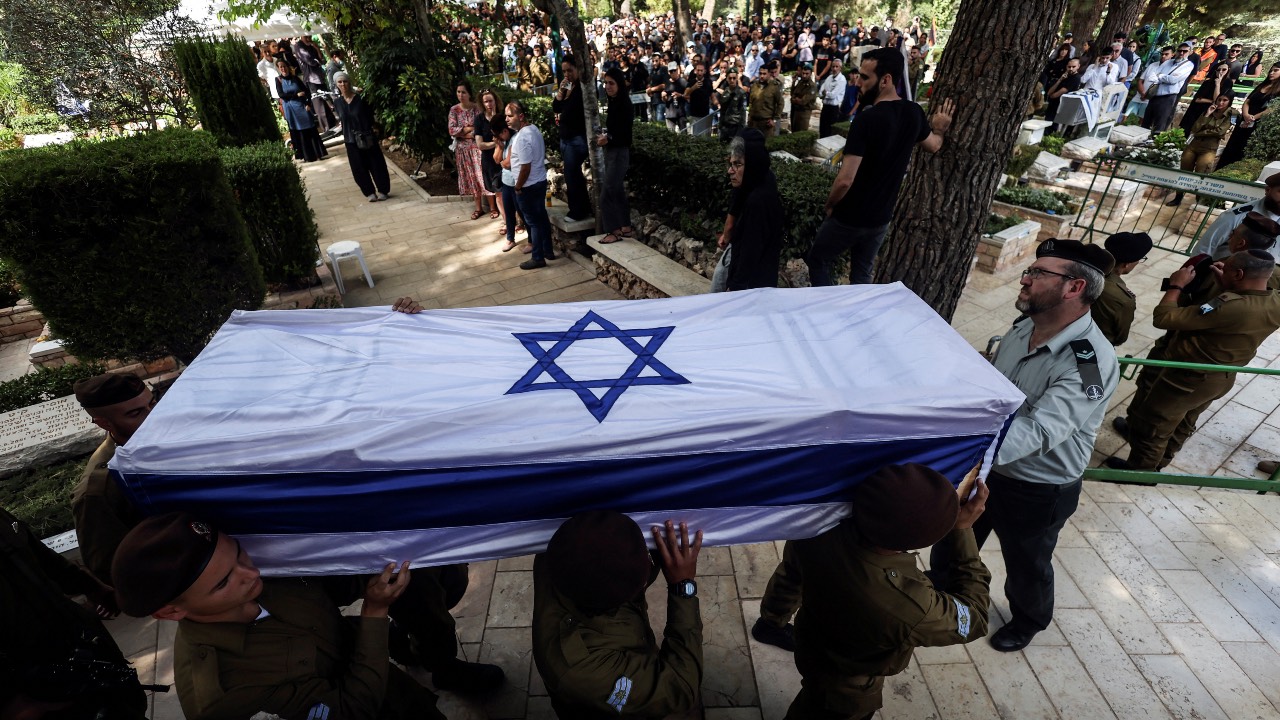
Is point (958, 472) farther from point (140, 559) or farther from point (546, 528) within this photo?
point (140, 559)

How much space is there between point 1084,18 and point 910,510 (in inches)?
669

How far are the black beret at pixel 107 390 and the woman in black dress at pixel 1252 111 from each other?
12.6 metres

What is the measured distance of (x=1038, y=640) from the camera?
2576mm

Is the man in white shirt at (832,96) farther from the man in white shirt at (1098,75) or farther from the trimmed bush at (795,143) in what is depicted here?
the man in white shirt at (1098,75)

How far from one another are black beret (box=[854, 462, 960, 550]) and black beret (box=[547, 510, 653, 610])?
0.65m

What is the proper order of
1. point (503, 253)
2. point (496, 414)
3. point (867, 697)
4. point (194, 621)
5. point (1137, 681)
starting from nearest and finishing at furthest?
point (194, 621), point (496, 414), point (867, 697), point (1137, 681), point (503, 253)

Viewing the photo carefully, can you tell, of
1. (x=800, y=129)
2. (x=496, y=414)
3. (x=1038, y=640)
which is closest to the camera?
(x=496, y=414)

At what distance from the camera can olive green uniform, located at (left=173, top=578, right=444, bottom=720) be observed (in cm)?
150

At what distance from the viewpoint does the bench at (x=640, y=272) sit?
4.84 meters

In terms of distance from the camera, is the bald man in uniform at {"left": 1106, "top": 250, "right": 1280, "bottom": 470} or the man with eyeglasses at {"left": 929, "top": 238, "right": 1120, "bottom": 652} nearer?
the man with eyeglasses at {"left": 929, "top": 238, "right": 1120, "bottom": 652}

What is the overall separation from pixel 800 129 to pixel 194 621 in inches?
448

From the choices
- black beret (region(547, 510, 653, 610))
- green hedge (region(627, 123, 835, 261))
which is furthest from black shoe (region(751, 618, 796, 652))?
green hedge (region(627, 123, 835, 261))

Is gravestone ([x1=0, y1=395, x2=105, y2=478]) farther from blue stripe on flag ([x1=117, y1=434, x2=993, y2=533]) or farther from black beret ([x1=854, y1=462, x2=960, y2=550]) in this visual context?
black beret ([x1=854, y1=462, x2=960, y2=550])

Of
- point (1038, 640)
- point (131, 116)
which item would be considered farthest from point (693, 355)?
point (131, 116)
